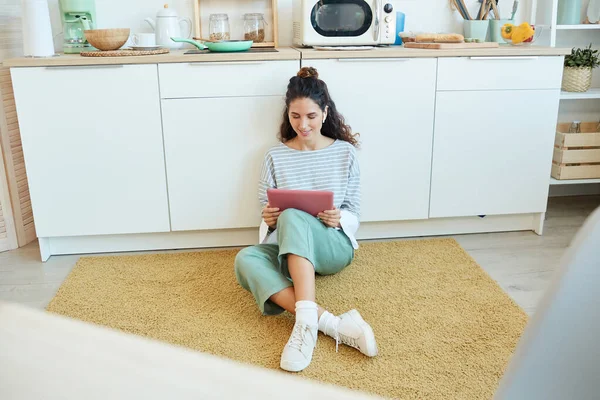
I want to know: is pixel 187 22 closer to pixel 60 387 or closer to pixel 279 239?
pixel 279 239

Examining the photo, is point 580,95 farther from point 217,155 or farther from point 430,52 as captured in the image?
point 217,155

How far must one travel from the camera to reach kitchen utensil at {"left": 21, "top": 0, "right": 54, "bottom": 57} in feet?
7.70

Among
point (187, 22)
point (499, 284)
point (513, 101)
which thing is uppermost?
point (187, 22)

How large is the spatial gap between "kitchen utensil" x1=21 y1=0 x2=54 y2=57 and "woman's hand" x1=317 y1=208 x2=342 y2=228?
1.25m

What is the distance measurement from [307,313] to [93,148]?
1150mm

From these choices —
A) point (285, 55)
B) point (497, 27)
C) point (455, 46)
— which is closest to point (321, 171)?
point (285, 55)

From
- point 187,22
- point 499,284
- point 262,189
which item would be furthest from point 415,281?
point 187,22

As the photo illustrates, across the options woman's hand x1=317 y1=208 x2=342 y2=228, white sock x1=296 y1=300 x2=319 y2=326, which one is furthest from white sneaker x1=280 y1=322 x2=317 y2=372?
woman's hand x1=317 y1=208 x2=342 y2=228

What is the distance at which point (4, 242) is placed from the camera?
8.66ft

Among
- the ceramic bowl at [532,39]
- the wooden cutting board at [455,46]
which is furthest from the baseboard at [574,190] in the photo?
the wooden cutting board at [455,46]

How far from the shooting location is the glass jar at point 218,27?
271 cm

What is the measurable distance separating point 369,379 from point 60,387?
4.38 ft

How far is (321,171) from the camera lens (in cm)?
232

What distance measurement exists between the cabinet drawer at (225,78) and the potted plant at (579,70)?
136cm
